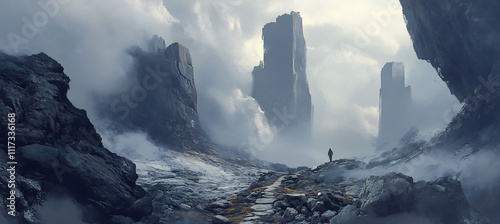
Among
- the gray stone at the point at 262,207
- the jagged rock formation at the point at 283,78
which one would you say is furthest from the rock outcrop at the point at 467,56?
the jagged rock formation at the point at 283,78

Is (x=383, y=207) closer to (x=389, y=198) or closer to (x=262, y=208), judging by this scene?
(x=389, y=198)

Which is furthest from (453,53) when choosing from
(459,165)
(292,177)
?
(292,177)

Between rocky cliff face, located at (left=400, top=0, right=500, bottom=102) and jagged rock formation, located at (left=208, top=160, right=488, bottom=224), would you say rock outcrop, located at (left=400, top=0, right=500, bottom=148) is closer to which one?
rocky cliff face, located at (left=400, top=0, right=500, bottom=102)

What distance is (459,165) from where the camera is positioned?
23.8 meters

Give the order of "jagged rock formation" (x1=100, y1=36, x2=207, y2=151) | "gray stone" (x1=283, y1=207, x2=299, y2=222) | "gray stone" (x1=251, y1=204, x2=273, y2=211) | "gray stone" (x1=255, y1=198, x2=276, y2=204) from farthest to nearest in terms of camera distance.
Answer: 1. "jagged rock formation" (x1=100, y1=36, x2=207, y2=151)
2. "gray stone" (x1=255, y1=198, x2=276, y2=204)
3. "gray stone" (x1=251, y1=204, x2=273, y2=211)
4. "gray stone" (x1=283, y1=207, x2=299, y2=222)

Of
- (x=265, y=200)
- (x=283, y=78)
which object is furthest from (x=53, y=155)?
(x=283, y=78)

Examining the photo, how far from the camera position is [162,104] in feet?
195

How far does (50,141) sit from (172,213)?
228 inches

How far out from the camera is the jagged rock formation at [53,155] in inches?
412

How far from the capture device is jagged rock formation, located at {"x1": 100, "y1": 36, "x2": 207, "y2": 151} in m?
56.1

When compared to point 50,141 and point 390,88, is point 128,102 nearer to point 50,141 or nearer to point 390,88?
point 50,141

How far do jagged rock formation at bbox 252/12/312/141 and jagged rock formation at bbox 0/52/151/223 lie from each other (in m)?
150

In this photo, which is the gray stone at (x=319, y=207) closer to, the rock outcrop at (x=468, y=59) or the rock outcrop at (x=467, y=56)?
the rock outcrop at (x=468, y=59)

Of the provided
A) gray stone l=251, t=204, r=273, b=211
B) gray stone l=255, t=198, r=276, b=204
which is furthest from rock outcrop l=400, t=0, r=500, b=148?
gray stone l=251, t=204, r=273, b=211
